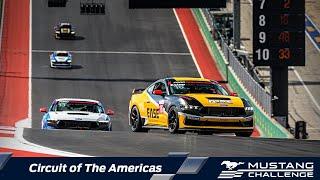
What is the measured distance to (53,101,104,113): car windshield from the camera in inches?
826

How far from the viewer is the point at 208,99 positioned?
747 inches

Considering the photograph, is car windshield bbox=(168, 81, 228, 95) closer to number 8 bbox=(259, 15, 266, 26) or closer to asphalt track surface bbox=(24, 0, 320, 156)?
number 8 bbox=(259, 15, 266, 26)

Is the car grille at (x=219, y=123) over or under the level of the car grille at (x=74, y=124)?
over

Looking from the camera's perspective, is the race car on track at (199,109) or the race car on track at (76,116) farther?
the race car on track at (76,116)

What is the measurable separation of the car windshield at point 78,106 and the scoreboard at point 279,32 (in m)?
5.69

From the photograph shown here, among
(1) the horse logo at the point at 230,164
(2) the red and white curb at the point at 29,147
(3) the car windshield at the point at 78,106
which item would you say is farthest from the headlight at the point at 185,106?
(1) the horse logo at the point at 230,164

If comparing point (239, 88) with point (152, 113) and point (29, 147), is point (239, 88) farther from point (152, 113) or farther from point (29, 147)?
point (29, 147)

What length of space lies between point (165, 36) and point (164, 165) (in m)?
31.6

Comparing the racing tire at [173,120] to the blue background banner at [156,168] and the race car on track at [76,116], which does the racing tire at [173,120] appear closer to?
the race car on track at [76,116]

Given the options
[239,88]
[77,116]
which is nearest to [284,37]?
[77,116]

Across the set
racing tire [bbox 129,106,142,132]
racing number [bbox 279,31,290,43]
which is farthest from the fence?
racing tire [bbox 129,106,142,132]

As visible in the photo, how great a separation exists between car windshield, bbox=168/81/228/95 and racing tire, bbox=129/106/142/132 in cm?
171

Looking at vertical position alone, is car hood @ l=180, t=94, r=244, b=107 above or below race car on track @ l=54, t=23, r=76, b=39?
below

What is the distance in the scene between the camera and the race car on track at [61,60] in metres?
35.2
